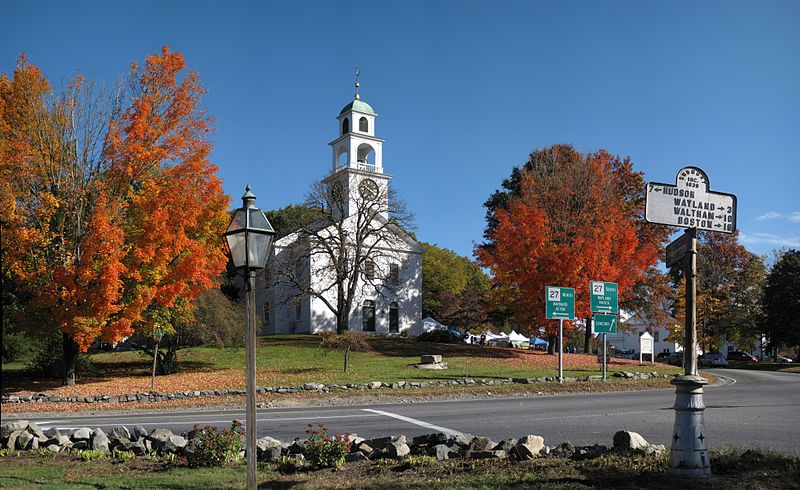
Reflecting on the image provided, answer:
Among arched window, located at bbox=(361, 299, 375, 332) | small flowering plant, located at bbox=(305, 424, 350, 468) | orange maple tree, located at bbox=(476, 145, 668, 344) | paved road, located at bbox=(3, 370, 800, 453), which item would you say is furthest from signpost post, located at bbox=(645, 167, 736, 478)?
arched window, located at bbox=(361, 299, 375, 332)

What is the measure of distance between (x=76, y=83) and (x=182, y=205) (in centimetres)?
558

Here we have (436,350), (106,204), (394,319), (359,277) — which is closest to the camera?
(106,204)

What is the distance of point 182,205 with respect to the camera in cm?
2303

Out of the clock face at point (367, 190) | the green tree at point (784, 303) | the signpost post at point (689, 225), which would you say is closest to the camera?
the signpost post at point (689, 225)

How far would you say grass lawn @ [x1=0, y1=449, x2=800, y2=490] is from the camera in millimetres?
6898

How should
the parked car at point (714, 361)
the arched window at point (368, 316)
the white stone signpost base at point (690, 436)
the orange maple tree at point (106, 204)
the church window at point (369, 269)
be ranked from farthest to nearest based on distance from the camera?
the arched window at point (368, 316)
the parked car at point (714, 361)
the church window at point (369, 269)
the orange maple tree at point (106, 204)
the white stone signpost base at point (690, 436)

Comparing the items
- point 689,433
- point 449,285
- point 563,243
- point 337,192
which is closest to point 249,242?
point 689,433

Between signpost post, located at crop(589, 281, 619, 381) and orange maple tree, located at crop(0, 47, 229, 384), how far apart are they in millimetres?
15481

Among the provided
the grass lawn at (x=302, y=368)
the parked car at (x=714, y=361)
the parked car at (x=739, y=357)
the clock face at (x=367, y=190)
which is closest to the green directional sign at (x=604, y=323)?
the grass lawn at (x=302, y=368)

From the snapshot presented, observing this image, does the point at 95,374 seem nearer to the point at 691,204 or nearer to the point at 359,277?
the point at 359,277

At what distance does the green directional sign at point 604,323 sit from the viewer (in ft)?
91.0

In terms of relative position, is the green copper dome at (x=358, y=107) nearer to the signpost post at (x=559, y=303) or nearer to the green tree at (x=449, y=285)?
the green tree at (x=449, y=285)

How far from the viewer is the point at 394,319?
57.0 m

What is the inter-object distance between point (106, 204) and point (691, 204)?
63.7 ft
